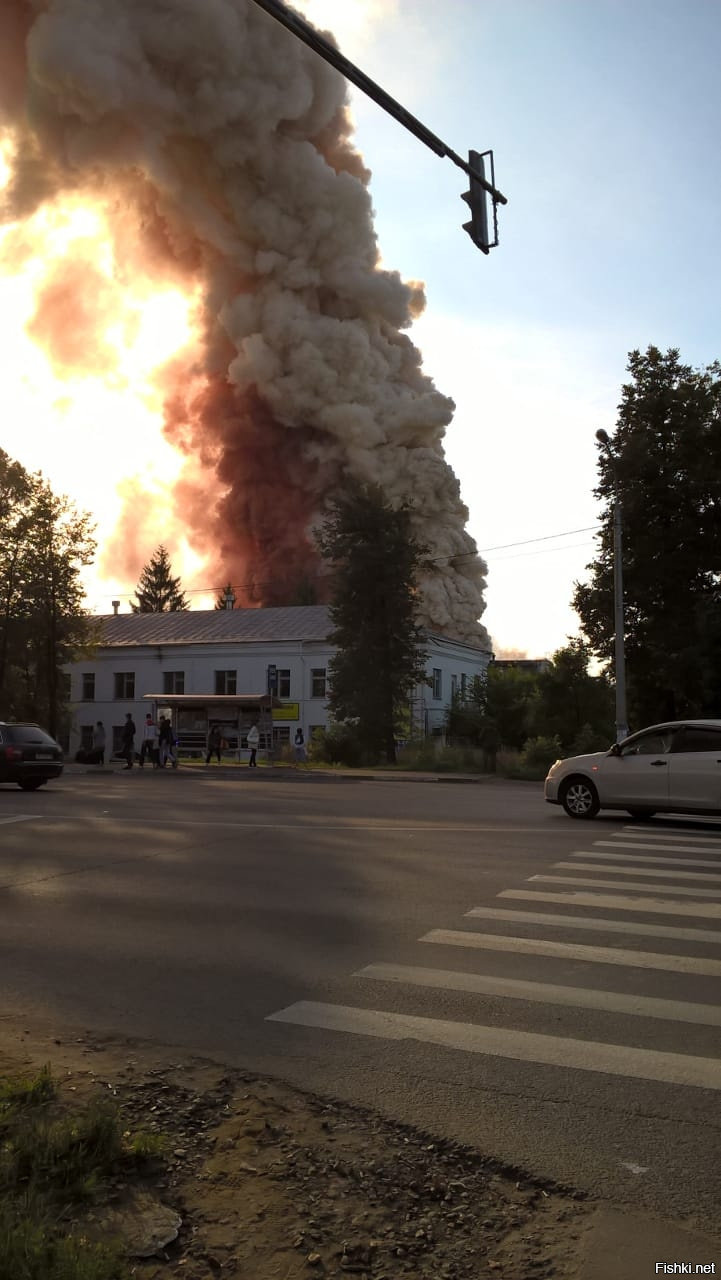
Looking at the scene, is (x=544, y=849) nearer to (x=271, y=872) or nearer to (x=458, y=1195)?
(x=271, y=872)

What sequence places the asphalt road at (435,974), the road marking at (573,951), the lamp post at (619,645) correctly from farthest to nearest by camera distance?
the lamp post at (619,645)
the road marking at (573,951)
the asphalt road at (435,974)

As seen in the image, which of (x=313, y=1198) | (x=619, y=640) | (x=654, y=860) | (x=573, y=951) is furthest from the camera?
(x=619, y=640)

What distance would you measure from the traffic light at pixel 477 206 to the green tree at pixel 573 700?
25.4m

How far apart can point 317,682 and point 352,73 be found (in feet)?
143

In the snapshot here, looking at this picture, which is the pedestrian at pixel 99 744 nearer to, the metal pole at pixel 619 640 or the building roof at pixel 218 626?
the building roof at pixel 218 626

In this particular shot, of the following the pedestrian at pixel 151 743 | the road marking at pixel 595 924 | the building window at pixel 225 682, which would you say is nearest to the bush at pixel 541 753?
the pedestrian at pixel 151 743

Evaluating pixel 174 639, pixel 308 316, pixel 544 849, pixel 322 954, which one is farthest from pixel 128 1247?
pixel 308 316

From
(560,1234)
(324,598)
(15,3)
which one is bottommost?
(560,1234)

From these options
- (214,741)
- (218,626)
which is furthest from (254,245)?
(214,741)

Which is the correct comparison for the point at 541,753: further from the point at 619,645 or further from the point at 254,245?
the point at 254,245

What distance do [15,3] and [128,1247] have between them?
256ft

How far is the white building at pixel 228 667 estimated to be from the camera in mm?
50656

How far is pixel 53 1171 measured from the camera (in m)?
3.25

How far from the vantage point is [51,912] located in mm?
7922
